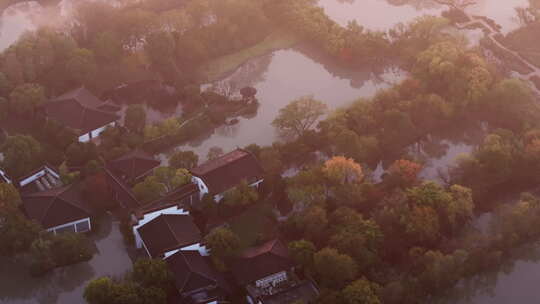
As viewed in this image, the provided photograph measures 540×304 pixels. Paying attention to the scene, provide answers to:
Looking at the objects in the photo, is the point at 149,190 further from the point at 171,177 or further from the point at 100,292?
the point at 100,292

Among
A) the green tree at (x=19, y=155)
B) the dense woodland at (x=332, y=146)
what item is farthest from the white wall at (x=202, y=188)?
the green tree at (x=19, y=155)

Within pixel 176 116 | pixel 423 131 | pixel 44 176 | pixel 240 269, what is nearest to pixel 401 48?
pixel 423 131

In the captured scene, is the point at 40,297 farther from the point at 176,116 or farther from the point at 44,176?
the point at 176,116

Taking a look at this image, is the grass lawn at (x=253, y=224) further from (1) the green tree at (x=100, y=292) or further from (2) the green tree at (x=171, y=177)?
(1) the green tree at (x=100, y=292)

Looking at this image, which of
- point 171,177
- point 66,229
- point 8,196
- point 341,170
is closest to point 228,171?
point 171,177

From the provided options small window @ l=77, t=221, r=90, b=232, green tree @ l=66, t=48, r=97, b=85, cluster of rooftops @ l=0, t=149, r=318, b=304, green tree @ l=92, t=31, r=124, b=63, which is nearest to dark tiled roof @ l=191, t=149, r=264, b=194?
cluster of rooftops @ l=0, t=149, r=318, b=304

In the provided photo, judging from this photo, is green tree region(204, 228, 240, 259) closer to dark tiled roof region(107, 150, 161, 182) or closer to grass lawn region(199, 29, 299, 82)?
dark tiled roof region(107, 150, 161, 182)
